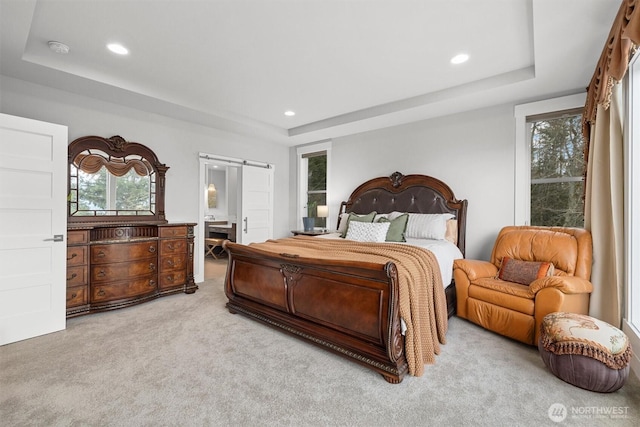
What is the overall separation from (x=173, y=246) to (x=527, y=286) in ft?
13.9

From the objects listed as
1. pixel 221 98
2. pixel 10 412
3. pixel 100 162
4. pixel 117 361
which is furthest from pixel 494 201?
pixel 100 162

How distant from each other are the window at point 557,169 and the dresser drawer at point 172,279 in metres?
4.75

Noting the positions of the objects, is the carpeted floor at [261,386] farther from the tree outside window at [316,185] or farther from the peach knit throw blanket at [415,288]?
the tree outside window at [316,185]

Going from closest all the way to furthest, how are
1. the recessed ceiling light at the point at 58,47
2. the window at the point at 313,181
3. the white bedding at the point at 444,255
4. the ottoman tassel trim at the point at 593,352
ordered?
1. the ottoman tassel trim at the point at 593,352
2. the recessed ceiling light at the point at 58,47
3. the white bedding at the point at 444,255
4. the window at the point at 313,181

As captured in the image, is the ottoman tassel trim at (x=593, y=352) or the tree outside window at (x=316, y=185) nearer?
the ottoman tassel trim at (x=593, y=352)

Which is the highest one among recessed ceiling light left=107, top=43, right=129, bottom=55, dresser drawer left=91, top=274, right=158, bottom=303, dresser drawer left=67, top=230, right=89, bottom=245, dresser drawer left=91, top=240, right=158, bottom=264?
recessed ceiling light left=107, top=43, right=129, bottom=55

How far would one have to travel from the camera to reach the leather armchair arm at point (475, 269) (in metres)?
3.08

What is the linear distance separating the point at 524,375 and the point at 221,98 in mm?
4303

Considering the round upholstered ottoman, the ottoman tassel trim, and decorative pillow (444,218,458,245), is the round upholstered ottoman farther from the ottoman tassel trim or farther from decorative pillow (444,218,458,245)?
decorative pillow (444,218,458,245)

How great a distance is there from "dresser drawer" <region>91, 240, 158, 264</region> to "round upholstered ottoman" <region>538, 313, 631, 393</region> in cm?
422

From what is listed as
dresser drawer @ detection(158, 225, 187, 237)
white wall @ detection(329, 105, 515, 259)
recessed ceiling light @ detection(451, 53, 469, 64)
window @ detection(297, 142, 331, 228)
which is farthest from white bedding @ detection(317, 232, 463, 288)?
dresser drawer @ detection(158, 225, 187, 237)

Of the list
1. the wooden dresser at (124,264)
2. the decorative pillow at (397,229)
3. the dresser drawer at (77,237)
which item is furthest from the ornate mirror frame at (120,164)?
the decorative pillow at (397,229)

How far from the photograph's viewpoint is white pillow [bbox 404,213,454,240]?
3.87 metres

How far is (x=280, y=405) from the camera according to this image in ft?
6.01
